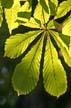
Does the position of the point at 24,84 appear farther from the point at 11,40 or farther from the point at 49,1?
the point at 49,1

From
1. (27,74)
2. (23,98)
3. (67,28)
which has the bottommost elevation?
(23,98)

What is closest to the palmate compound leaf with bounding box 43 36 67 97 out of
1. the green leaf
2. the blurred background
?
the green leaf

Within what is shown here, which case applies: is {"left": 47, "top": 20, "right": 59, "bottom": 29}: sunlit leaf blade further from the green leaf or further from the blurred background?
the blurred background

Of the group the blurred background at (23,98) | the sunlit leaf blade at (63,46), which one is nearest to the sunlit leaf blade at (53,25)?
the sunlit leaf blade at (63,46)

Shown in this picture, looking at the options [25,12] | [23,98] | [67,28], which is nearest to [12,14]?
[25,12]

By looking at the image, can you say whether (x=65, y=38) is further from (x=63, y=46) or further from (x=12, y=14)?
(x=12, y=14)

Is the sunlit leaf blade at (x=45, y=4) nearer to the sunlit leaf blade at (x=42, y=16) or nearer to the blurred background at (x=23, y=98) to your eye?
the sunlit leaf blade at (x=42, y=16)
